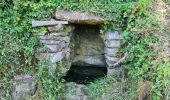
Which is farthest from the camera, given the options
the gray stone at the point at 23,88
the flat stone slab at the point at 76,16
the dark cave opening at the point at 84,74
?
the dark cave opening at the point at 84,74

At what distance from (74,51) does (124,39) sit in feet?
4.66

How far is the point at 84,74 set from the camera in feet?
22.6

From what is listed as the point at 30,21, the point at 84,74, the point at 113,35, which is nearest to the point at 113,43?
the point at 113,35

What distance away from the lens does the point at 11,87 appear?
5.79 m

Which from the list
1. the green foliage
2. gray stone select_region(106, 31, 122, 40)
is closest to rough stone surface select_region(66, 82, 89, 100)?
the green foliage

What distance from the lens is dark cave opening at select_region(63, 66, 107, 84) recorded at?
6.66 meters

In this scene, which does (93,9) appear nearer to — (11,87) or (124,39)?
(124,39)

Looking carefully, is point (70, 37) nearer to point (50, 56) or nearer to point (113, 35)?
point (50, 56)

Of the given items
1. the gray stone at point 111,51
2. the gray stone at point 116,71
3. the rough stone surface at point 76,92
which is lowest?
the rough stone surface at point 76,92

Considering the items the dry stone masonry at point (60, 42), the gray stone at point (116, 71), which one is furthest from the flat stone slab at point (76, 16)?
the gray stone at point (116, 71)

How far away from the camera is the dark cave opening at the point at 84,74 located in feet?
21.9

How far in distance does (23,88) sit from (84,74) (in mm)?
1541

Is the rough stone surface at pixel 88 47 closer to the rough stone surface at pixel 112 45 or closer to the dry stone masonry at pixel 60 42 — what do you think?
the dry stone masonry at pixel 60 42

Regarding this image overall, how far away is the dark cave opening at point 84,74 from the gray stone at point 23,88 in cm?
96
